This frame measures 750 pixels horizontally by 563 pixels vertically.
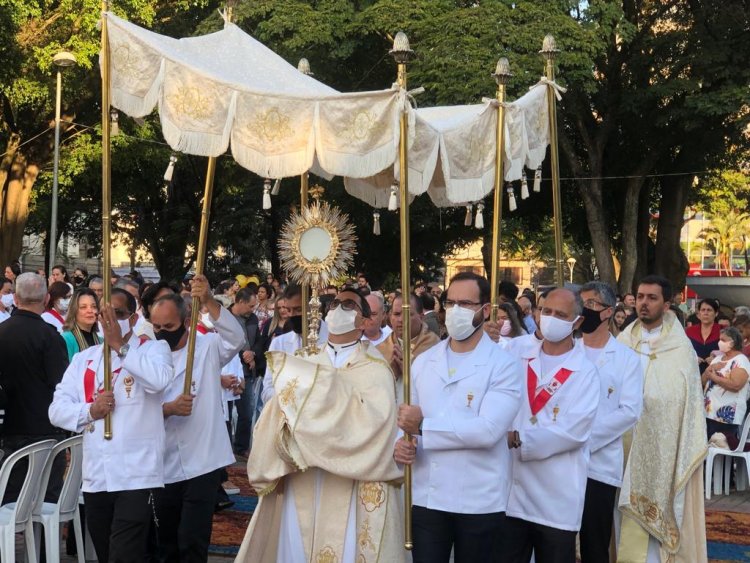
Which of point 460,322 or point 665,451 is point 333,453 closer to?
point 460,322

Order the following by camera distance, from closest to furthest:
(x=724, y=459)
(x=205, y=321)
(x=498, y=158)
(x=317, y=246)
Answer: (x=317, y=246) < (x=498, y=158) < (x=205, y=321) < (x=724, y=459)

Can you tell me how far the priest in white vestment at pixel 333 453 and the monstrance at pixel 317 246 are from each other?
359 millimetres

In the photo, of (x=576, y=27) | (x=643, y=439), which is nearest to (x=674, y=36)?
(x=576, y=27)

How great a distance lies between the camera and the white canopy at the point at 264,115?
21.7 ft

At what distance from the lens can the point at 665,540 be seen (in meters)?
7.72

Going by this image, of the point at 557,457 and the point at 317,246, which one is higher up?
the point at 317,246

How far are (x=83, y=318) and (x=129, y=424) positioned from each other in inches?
100

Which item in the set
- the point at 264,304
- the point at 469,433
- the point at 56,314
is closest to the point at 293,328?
the point at 56,314

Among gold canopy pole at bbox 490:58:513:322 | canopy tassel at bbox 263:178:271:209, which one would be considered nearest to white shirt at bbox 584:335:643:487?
gold canopy pole at bbox 490:58:513:322

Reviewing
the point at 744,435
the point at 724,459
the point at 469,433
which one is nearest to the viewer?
the point at 469,433

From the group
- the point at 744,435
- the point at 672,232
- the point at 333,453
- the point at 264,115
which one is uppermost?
the point at 672,232

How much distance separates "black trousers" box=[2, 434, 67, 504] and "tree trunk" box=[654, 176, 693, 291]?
1065 inches

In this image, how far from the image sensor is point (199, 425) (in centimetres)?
726

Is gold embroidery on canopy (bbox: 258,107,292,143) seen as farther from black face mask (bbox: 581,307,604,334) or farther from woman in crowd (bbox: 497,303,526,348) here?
woman in crowd (bbox: 497,303,526,348)
